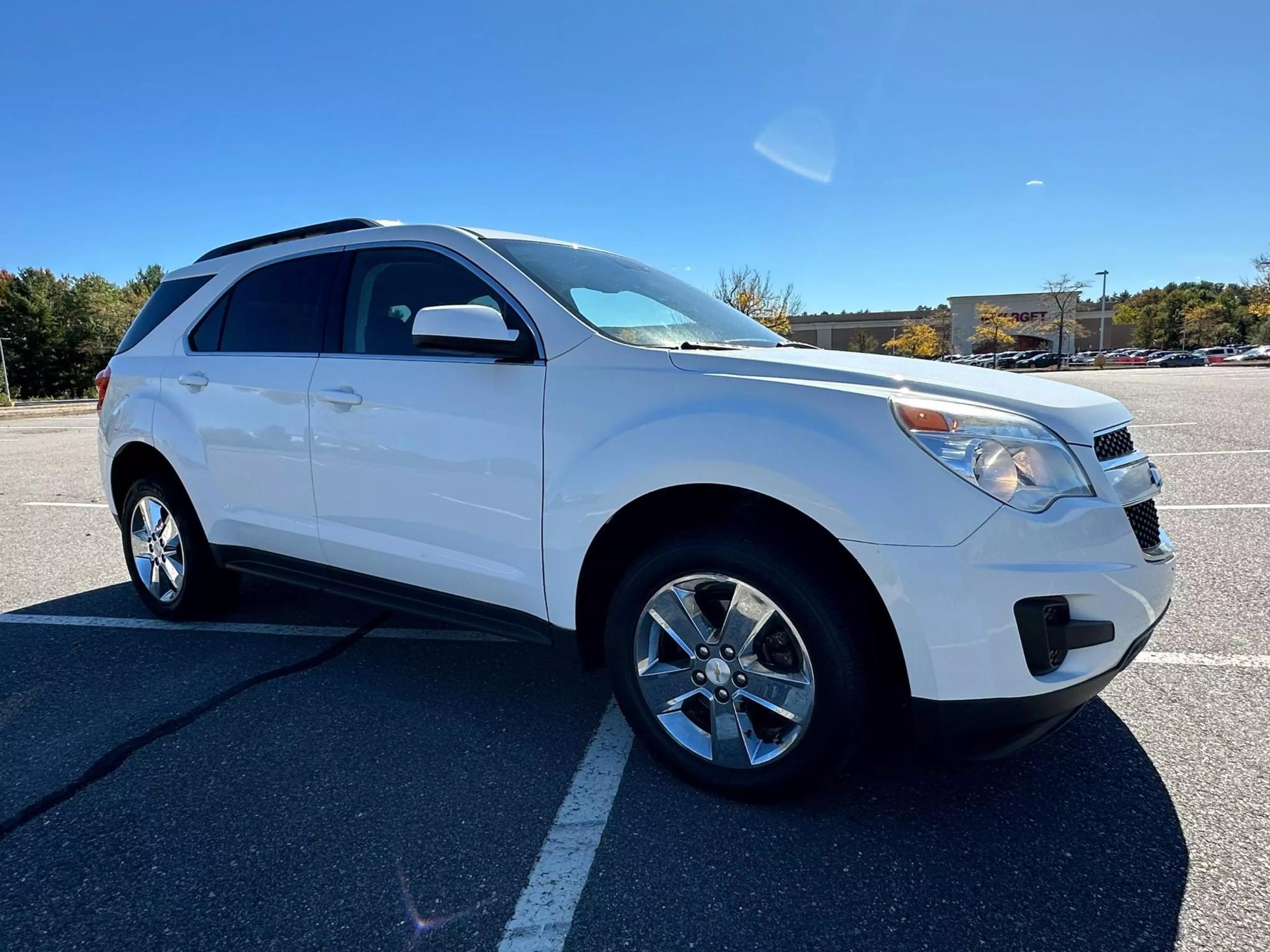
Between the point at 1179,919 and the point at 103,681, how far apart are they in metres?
3.95

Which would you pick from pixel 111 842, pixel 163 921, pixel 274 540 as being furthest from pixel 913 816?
pixel 274 540

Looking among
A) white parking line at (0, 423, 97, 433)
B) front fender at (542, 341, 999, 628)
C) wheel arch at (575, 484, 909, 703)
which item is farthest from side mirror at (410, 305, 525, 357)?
white parking line at (0, 423, 97, 433)

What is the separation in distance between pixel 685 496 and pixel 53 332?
71.7 meters

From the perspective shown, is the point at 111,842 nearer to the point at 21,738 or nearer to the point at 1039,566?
the point at 21,738

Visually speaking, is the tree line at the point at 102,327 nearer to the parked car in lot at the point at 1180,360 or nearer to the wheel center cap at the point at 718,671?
the parked car in lot at the point at 1180,360

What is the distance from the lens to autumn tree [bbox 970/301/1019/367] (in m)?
63.4

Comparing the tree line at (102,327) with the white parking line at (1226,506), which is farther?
the tree line at (102,327)

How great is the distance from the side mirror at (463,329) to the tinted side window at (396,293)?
16.0 inches

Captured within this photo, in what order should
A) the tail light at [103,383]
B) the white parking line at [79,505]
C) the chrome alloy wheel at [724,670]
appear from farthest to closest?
1. the white parking line at [79,505]
2. the tail light at [103,383]
3. the chrome alloy wheel at [724,670]

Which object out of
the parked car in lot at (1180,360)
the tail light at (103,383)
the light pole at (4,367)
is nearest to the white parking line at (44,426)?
the tail light at (103,383)

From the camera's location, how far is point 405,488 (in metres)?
2.86

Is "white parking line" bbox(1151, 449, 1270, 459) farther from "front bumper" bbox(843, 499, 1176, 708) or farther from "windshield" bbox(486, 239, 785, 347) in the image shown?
"front bumper" bbox(843, 499, 1176, 708)

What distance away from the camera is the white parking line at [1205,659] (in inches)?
123

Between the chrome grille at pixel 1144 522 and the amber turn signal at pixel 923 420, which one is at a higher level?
the amber turn signal at pixel 923 420
